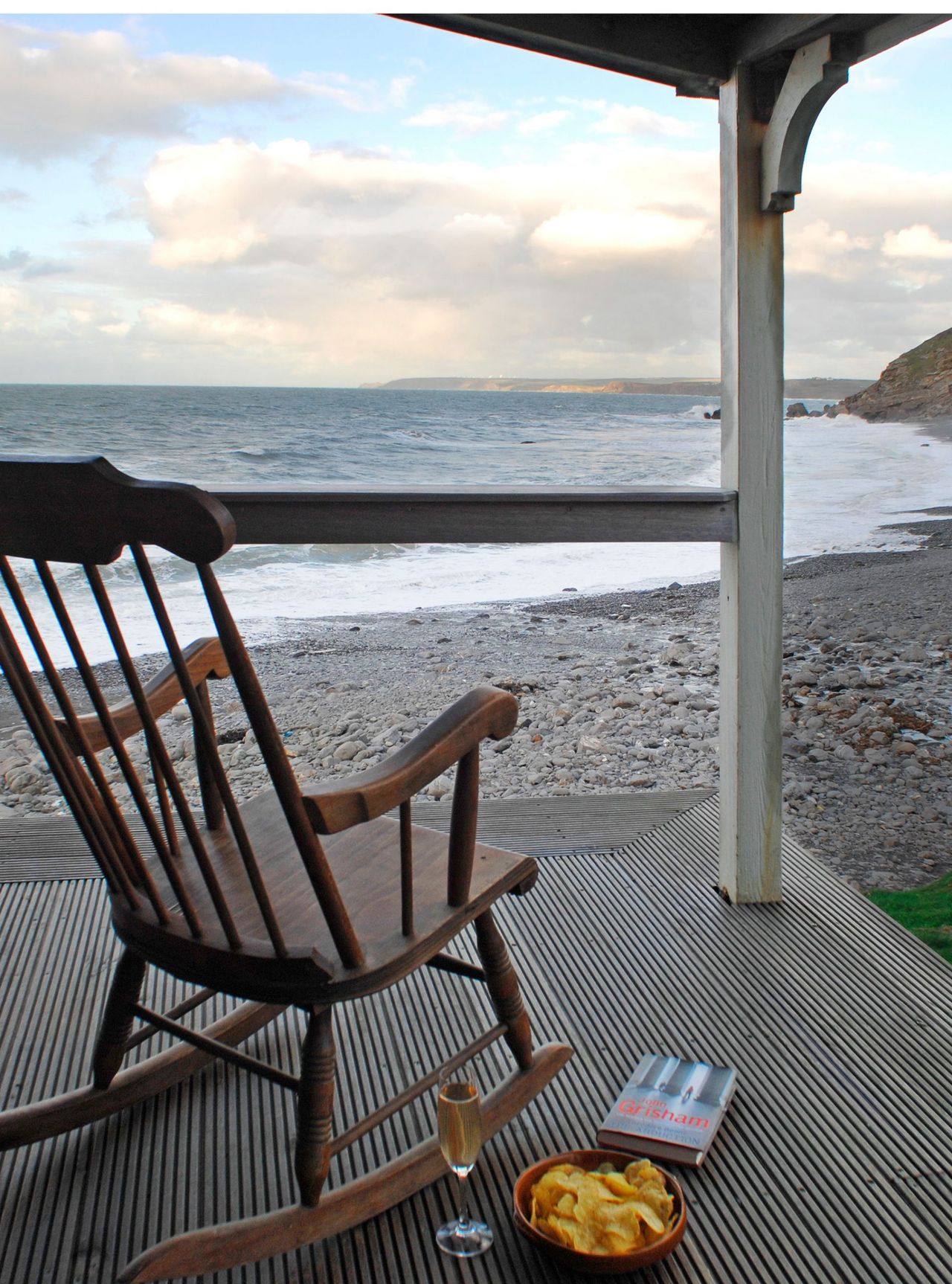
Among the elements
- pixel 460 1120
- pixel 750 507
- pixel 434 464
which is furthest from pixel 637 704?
pixel 434 464

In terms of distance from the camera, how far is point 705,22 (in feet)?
6.99

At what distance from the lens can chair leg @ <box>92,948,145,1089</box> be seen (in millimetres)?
1533

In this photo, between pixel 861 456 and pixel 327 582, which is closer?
pixel 327 582

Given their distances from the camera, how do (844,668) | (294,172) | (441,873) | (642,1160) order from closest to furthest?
(642,1160), (441,873), (844,668), (294,172)

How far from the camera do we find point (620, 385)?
18.0m

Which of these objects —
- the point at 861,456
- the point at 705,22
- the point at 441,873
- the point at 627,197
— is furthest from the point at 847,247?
the point at 441,873

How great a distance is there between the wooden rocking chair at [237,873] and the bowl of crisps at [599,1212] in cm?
18

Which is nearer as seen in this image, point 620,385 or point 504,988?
point 504,988

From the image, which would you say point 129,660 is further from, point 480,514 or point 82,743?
point 480,514

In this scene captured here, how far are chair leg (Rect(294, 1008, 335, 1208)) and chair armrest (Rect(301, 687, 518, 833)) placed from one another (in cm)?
31

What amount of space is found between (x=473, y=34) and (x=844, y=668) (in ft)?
13.8

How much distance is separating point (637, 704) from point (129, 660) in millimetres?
4040

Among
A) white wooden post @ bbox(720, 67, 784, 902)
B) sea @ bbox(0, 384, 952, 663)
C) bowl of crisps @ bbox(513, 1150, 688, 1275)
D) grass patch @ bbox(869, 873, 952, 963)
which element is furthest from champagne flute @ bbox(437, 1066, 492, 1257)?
grass patch @ bbox(869, 873, 952, 963)

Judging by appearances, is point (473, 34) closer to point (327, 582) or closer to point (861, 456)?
point (327, 582)
